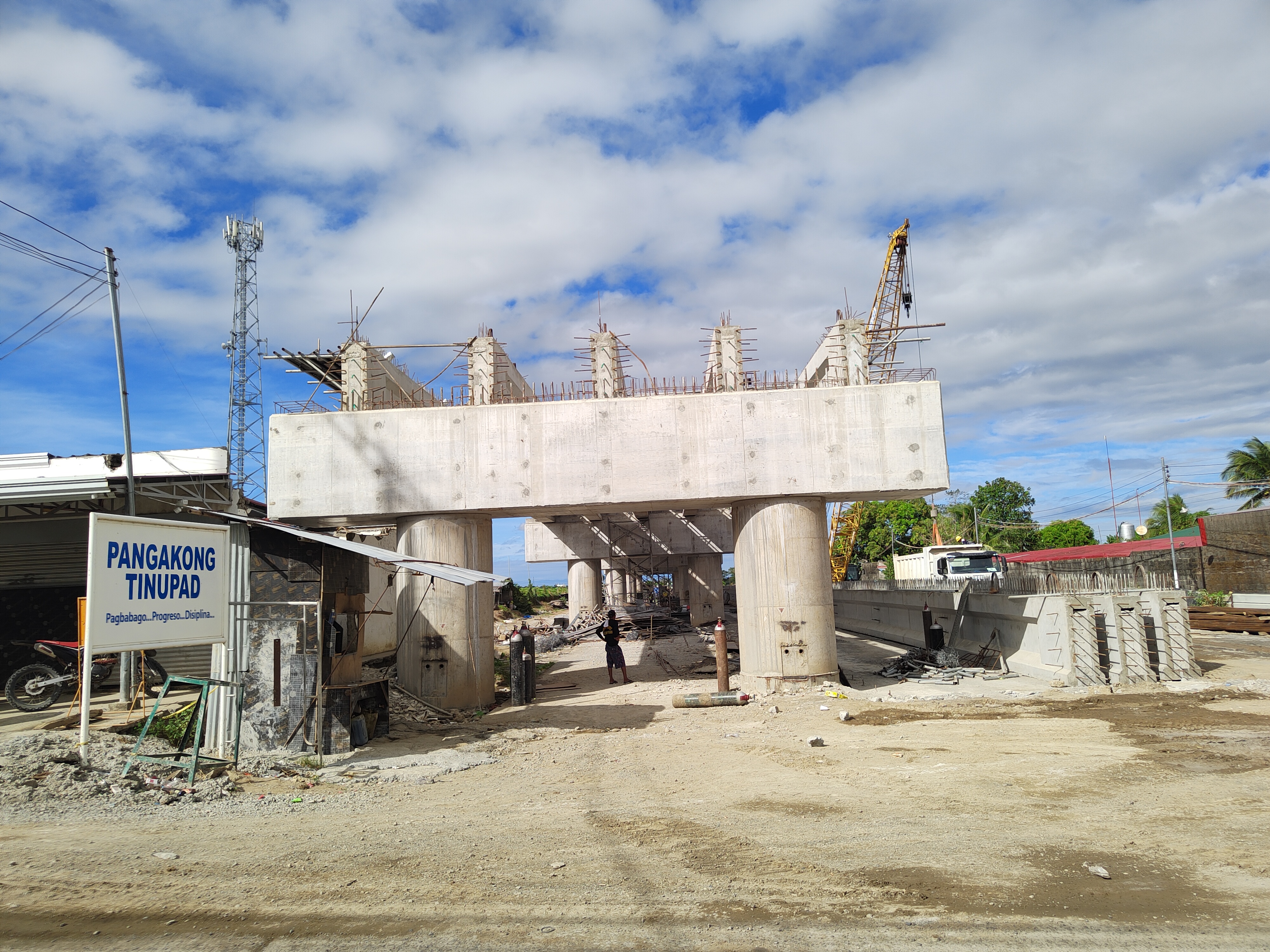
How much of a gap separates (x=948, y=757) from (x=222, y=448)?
17.8m

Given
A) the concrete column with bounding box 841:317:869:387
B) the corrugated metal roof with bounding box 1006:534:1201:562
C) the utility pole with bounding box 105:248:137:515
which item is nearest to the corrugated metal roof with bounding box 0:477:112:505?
the utility pole with bounding box 105:248:137:515

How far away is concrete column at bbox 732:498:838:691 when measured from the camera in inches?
675

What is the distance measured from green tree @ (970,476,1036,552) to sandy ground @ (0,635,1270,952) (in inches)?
2745

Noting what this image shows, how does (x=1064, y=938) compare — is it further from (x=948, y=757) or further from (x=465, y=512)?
(x=465, y=512)

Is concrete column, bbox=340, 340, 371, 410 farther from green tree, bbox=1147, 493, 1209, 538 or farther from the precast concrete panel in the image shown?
green tree, bbox=1147, 493, 1209, 538

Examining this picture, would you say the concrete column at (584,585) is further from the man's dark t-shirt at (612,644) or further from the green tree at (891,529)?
the green tree at (891,529)

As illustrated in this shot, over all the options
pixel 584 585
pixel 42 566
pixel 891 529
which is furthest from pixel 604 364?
pixel 891 529

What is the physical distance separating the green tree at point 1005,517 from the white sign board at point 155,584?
75260 mm

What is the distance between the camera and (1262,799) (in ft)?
25.3

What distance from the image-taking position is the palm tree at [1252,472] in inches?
1868

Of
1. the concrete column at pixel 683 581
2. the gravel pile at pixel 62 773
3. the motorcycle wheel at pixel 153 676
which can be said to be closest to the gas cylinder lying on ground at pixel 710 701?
the gravel pile at pixel 62 773

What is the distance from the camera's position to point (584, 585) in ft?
157

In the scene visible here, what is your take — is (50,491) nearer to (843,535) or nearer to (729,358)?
(729,358)

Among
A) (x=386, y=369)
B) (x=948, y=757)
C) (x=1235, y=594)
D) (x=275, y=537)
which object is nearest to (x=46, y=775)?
(x=275, y=537)
